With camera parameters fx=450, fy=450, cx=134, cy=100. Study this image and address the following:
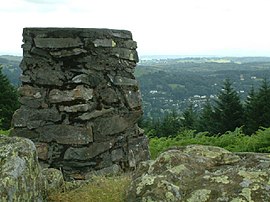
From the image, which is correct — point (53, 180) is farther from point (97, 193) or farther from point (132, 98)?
point (132, 98)

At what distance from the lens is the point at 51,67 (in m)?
7.01

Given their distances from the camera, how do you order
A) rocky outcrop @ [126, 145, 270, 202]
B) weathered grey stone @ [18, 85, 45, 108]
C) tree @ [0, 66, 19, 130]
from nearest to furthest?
rocky outcrop @ [126, 145, 270, 202] < weathered grey stone @ [18, 85, 45, 108] < tree @ [0, 66, 19, 130]

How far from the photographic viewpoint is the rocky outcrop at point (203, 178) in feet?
10.3

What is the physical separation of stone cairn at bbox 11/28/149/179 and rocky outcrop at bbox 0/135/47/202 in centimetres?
304

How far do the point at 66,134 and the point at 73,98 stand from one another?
1.83 feet

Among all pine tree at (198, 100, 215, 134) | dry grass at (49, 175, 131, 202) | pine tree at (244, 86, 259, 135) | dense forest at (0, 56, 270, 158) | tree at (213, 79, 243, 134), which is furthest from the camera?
pine tree at (198, 100, 215, 134)

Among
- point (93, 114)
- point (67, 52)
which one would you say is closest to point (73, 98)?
point (93, 114)

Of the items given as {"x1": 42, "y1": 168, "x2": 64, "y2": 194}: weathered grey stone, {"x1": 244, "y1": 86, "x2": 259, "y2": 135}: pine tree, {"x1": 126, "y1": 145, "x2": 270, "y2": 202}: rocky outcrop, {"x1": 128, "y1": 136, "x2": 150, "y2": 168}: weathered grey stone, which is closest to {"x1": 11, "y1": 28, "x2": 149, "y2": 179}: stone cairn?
{"x1": 128, "y1": 136, "x2": 150, "y2": 168}: weathered grey stone

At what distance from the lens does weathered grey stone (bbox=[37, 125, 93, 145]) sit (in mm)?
6793

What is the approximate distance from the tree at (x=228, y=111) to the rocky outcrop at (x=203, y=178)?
27.1 meters

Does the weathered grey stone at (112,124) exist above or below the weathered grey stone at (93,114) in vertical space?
below

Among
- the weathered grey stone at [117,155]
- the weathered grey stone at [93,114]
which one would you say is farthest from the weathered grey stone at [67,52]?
the weathered grey stone at [117,155]

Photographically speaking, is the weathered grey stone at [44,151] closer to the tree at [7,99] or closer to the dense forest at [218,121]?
the dense forest at [218,121]

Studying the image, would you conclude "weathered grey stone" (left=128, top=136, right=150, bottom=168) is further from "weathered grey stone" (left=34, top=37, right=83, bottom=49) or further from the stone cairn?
"weathered grey stone" (left=34, top=37, right=83, bottom=49)
